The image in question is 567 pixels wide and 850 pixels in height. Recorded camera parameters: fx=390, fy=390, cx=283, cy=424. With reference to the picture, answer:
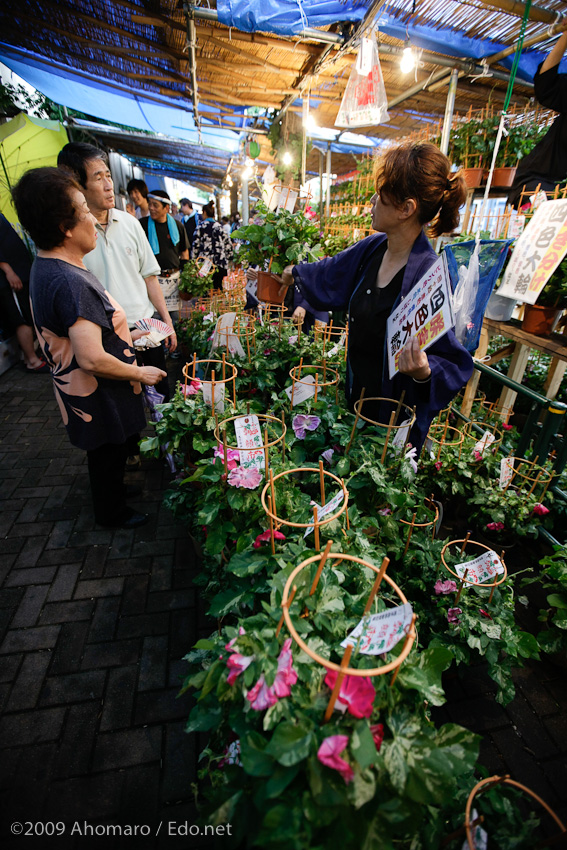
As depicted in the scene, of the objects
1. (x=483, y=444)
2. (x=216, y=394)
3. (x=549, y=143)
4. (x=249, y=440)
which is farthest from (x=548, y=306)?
(x=249, y=440)

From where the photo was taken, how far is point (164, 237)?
16.2ft

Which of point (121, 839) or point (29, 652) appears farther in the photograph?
point (29, 652)

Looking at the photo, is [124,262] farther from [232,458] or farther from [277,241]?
[232,458]

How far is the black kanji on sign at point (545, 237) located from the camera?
308cm

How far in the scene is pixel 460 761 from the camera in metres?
0.80

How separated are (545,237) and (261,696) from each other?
378cm

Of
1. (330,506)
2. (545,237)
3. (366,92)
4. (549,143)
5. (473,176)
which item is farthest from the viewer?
(473,176)

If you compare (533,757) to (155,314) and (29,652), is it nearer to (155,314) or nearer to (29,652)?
(29,652)

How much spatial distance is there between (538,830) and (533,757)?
25 cm

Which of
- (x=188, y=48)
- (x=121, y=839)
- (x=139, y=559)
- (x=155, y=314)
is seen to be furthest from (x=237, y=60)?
(x=121, y=839)

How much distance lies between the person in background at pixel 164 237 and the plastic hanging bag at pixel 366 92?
7.58 feet

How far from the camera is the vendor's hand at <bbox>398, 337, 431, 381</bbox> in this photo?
1471 mm

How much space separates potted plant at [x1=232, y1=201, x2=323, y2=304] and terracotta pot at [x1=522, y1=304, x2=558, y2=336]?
213 cm

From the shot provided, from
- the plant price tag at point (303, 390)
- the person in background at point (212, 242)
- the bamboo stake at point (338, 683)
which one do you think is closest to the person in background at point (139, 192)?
the person in background at point (212, 242)
